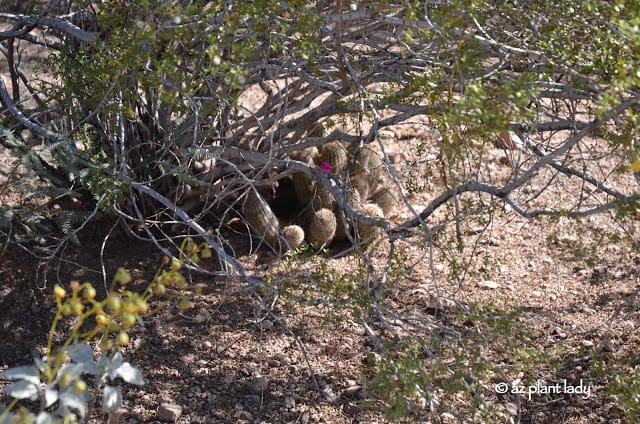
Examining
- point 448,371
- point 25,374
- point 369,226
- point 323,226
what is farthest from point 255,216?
point 25,374

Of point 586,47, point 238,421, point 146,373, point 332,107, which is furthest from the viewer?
point 332,107

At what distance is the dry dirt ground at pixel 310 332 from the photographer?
3172 mm

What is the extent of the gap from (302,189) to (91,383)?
1.50 meters

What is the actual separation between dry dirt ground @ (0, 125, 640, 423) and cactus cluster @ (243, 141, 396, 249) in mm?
182

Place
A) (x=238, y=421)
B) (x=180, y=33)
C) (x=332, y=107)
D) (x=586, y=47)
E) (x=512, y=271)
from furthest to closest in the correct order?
(x=512, y=271) → (x=332, y=107) → (x=238, y=421) → (x=586, y=47) → (x=180, y=33)

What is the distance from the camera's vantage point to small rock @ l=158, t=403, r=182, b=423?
308 cm

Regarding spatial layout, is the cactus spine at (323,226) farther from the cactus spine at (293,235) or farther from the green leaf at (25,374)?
the green leaf at (25,374)

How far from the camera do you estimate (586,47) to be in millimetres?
2715

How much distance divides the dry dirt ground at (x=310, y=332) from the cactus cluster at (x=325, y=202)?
0.60 feet

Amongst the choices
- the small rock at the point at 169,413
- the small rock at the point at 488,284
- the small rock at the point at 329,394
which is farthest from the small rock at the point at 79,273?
the small rock at the point at 488,284

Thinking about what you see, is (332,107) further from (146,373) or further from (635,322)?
(635,322)

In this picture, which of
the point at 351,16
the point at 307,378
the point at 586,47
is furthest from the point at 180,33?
the point at 307,378

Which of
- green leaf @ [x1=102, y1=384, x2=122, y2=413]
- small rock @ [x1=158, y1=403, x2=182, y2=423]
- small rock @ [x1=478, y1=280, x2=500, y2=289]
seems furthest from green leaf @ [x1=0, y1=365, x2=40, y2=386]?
small rock @ [x1=478, y1=280, x2=500, y2=289]

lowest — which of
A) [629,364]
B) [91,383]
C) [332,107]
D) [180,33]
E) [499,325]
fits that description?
[91,383]
